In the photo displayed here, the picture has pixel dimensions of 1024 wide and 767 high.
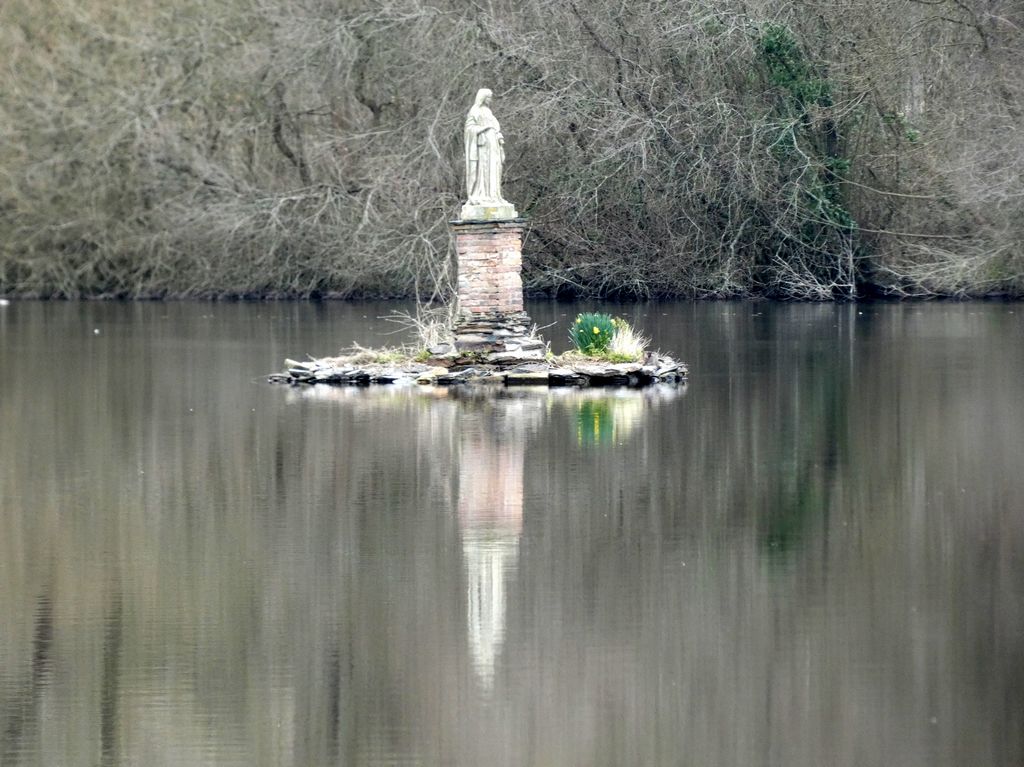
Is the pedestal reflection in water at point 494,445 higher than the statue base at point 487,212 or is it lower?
lower

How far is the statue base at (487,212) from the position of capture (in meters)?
23.5

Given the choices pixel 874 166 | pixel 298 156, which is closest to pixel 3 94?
pixel 298 156

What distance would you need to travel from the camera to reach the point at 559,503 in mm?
13070

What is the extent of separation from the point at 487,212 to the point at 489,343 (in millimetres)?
1594

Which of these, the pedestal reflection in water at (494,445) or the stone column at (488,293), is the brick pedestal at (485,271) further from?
the pedestal reflection in water at (494,445)

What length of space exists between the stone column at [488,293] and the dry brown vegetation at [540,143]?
1423 centimetres

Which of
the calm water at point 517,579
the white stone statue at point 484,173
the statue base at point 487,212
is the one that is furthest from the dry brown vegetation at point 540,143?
the calm water at point 517,579

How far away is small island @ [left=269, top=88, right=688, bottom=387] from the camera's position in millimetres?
22750

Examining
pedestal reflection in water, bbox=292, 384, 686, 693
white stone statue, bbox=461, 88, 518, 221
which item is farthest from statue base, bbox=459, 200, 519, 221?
pedestal reflection in water, bbox=292, 384, 686, 693

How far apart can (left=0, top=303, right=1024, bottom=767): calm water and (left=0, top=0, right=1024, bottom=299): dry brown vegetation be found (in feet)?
60.9

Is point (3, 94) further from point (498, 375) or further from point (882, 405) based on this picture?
point (882, 405)

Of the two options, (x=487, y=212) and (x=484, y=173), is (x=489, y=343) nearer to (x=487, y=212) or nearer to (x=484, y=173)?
(x=487, y=212)

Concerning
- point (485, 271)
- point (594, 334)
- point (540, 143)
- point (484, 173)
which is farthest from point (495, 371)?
point (540, 143)

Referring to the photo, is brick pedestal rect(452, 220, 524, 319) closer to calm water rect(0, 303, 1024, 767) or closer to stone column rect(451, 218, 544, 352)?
stone column rect(451, 218, 544, 352)
